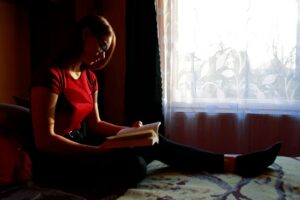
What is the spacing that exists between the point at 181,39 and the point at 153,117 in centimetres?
53

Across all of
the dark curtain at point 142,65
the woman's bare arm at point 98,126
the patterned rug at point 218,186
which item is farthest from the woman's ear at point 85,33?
the dark curtain at point 142,65

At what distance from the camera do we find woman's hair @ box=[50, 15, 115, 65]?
123cm

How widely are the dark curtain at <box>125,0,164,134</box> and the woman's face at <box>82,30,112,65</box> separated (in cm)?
82

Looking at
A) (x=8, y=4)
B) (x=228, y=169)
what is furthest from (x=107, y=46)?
(x=8, y=4)

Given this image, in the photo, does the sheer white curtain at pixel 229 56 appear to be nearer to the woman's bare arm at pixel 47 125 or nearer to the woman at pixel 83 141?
the woman at pixel 83 141

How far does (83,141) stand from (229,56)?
110cm

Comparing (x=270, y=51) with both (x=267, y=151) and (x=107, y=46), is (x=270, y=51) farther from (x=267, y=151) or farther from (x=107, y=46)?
(x=107, y=46)

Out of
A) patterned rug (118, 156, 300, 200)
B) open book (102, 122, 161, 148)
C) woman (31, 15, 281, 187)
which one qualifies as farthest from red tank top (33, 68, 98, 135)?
patterned rug (118, 156, 300, 200)

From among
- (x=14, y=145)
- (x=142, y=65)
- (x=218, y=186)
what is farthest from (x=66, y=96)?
(x=142, y=65)

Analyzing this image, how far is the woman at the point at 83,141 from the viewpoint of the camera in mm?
1167

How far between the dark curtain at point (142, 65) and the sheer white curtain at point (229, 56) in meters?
0.06

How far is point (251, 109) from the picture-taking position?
6.81ft

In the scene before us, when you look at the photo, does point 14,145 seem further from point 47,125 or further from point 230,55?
point 230,55

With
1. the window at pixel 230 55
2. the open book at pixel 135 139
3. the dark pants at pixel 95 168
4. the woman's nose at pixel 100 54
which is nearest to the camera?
the open book at pixel 135 139
